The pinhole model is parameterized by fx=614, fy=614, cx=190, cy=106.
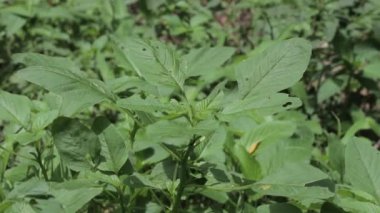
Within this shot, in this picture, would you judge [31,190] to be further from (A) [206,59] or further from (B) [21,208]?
(A) [206,59]

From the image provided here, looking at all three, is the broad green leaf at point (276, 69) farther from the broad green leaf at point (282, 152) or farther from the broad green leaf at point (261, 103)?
the broad green leaf at point (282, 152)

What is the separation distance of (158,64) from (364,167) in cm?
48

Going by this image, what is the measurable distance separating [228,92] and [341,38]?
62.1 inches

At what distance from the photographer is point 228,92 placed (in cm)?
131

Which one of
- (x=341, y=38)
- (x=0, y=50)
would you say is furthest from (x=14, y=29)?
(x=341, y=38)

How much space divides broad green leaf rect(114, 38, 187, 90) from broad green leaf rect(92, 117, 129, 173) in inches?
6.2

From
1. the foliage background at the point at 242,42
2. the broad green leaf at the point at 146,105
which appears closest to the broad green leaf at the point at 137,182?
the broad green leaf at the point at 146,105

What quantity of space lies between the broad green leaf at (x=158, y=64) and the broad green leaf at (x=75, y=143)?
0.18 meters

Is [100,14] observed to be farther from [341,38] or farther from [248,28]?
[341,38]

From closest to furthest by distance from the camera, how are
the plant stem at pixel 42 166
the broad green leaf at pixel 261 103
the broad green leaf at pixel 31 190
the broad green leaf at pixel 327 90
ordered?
1. the broad green leaf at pixel 261 103
2. the broad green leaf at pixel 31 190
3. the plant stem at pixel 42 166
4. the broad green leaf at pixel 327 90

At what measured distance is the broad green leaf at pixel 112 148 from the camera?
4.23 ft

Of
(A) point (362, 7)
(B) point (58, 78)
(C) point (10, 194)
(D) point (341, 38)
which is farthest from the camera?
(A) point (362, 7)

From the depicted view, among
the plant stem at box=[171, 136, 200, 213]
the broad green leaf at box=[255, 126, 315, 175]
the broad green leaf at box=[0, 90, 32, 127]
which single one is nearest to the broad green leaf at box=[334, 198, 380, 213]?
the broad green leaf at box=[255, 126, 315, 175]

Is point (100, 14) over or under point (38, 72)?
under
